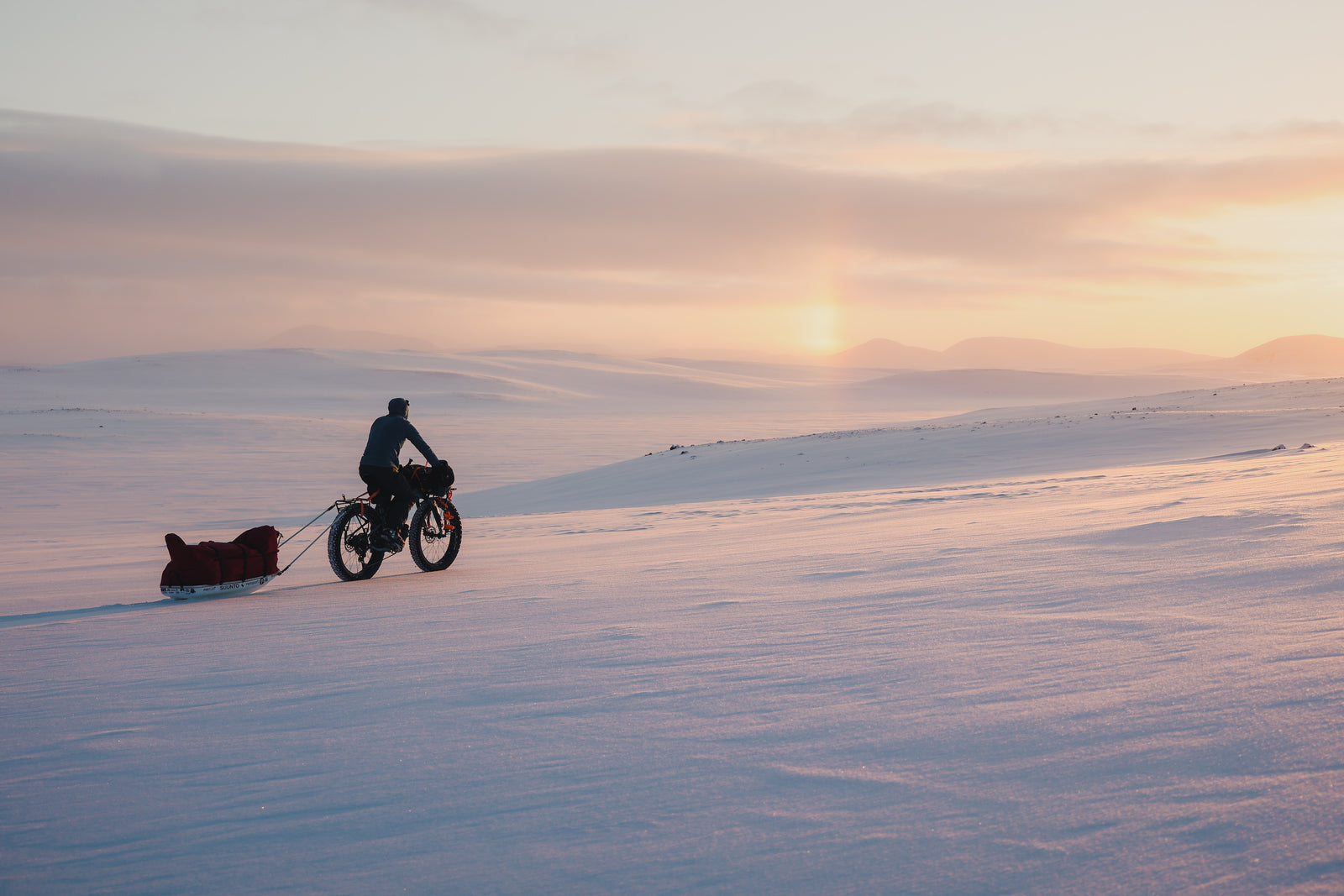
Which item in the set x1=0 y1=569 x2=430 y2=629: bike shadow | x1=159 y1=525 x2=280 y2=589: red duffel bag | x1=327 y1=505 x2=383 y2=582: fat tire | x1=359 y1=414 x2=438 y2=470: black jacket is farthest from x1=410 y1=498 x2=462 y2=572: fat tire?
x1=159 y1=525 x2=280 y2=589: red duffel bag

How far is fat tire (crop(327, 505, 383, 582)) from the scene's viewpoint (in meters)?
8.82

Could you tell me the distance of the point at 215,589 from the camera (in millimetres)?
7973

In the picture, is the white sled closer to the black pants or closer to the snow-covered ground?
the snow-covered ground

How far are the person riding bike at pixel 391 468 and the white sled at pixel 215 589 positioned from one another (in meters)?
1.06

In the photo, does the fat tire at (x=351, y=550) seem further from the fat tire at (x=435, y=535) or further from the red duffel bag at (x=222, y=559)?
the red duffel bag at (x=222, y=559)

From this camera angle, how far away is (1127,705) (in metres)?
3.69

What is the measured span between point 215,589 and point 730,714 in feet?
18.3

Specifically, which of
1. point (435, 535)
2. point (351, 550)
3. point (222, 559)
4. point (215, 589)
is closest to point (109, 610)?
point (215, 589)

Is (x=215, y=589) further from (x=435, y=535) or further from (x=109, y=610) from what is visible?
(x=435, y=535)

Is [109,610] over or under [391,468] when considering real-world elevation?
under

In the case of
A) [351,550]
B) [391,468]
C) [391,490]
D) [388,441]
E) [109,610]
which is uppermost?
[388,441]

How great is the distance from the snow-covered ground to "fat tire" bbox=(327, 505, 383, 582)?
42 centimetres

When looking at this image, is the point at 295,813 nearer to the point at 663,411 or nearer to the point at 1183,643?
the point at 1183,643

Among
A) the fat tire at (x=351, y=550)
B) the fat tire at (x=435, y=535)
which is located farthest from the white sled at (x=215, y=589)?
the fat tire at (x=435, y=535)
